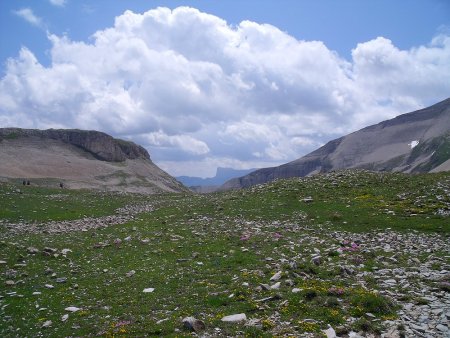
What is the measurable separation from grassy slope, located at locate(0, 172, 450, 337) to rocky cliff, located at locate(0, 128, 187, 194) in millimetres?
68222

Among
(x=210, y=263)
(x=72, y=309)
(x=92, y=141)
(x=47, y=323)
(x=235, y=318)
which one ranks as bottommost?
(x=47, y=323)

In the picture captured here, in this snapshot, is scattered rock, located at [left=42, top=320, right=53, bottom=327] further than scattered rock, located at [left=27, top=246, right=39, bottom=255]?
No

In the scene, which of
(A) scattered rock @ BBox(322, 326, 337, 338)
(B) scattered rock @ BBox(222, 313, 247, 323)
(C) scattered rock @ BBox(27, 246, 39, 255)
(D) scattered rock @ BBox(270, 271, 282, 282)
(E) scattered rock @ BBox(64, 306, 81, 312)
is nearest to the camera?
(A) scattered rock @ BBox(322, 326, 337, 338)

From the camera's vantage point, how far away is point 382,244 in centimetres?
2352

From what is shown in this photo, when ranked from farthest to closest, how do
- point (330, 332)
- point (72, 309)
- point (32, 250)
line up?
1. point (32, 250)
2. point (72, 309)
3. point (330, 332)

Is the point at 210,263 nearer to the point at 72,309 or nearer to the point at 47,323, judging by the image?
the point at 72,309

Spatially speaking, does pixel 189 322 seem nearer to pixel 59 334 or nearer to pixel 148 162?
pixel 59 334

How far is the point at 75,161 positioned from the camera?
13725cm

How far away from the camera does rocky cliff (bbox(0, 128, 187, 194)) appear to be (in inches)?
4274

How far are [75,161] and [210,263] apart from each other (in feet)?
425

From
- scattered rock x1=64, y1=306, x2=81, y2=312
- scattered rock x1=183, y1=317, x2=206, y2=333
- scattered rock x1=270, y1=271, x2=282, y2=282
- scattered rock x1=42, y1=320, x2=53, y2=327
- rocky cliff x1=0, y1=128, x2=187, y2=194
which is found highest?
rocky cliff x1=0, y1=128, x2=187, y2=194

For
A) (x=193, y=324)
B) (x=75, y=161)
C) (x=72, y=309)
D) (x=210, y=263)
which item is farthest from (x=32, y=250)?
(x=75, y=161)

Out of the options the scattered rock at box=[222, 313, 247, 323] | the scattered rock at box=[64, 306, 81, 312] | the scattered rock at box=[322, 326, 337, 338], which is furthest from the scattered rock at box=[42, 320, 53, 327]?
the scattered rock at box=[322, 326, 337, 338]

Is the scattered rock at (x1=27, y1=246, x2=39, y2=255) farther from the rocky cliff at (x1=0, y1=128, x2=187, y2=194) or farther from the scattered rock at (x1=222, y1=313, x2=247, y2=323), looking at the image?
the rocky cliff at (x1=0, y1=128, x2=187, y2=194)
